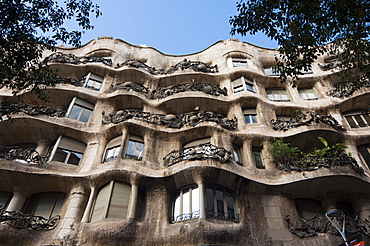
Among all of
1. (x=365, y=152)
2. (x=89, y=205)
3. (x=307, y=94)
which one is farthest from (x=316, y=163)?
(x=89, y=205)

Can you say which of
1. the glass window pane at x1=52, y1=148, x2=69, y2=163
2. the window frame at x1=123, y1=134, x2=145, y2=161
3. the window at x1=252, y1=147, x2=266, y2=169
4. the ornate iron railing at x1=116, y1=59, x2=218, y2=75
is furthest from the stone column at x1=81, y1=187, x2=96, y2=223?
the ornate iron railing at x1=116, y1=59, x2=218, y2=75

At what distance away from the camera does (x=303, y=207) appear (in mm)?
12734

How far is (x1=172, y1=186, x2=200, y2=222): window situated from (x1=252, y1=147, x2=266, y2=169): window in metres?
4.05

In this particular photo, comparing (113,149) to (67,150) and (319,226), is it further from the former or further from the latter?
(319,226)

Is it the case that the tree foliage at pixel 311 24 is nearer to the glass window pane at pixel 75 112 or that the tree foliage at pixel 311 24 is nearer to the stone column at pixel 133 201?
the stone column at pixel 133 201

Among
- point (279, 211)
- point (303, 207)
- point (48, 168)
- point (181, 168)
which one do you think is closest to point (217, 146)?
point (181, 168)

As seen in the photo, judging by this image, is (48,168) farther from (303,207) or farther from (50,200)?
(303,207)

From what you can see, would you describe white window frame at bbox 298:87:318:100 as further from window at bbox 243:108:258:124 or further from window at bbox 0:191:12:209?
window at bbox 0:191:12:209

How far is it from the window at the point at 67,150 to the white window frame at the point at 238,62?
1269 cm

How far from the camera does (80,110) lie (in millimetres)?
15891

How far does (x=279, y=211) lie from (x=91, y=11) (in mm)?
12012

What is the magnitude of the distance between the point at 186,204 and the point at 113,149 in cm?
500

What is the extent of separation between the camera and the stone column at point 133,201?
10.8 m

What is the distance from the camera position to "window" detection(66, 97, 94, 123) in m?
15.4
